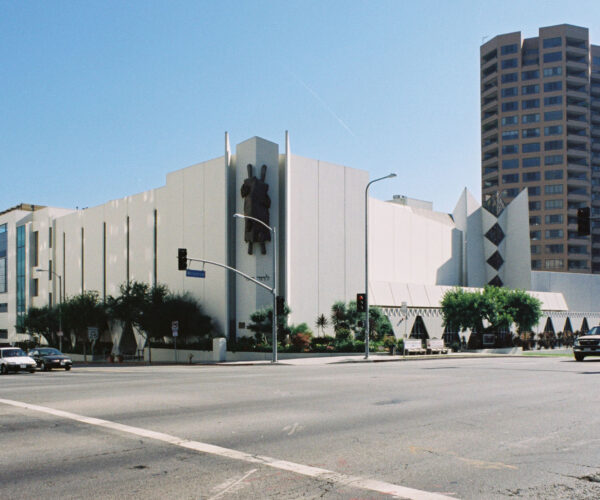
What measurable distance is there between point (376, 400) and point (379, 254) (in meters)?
48.5

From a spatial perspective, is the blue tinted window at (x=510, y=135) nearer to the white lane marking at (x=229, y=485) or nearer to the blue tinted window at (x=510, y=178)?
the blue tinted window at (x=510, y=178)

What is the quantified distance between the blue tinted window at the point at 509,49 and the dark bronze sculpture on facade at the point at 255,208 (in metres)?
83.7

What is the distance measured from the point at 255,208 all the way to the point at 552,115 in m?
82.2

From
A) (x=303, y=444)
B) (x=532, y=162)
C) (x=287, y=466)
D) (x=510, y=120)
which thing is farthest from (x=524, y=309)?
(x=510, y=120)

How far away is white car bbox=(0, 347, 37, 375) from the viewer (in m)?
29.3

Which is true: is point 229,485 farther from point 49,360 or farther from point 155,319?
point 155,319

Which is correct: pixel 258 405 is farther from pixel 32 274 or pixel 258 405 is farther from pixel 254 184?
pixel 32 274

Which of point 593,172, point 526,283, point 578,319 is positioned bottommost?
point 578,319

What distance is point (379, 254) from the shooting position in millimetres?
61875

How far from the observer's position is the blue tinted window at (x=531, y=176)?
110 meters

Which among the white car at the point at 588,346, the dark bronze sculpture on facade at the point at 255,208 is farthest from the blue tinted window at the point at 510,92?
the white car at the point at 588,346

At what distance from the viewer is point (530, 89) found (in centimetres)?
11156

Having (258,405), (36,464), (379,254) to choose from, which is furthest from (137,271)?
(36,464)

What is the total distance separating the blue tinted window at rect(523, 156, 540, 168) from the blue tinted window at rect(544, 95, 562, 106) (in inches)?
401
